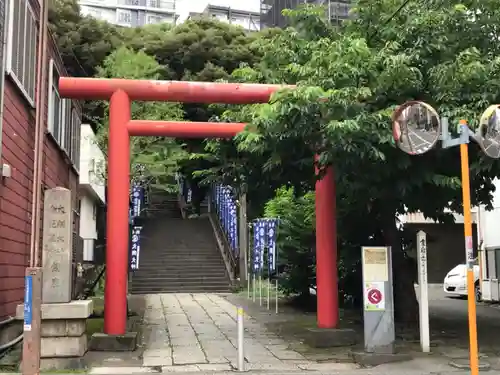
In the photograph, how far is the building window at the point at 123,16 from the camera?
68188mm

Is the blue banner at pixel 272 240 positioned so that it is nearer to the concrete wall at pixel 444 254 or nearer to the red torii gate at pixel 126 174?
the red torii gate at pixel 126 174

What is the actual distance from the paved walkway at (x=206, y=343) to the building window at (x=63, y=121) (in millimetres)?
5174

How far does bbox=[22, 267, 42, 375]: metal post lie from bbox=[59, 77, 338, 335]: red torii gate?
3.58 m

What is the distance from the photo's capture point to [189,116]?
31000mm

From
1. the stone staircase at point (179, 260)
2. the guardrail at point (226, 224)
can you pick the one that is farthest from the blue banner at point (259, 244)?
the stone staircase at point (179, 260)

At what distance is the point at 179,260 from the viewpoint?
2731 cm

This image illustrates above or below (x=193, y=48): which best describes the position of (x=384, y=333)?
below

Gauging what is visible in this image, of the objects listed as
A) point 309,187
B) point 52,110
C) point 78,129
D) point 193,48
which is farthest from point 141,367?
point 193,48

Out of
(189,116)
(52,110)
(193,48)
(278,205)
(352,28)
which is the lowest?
(278,205)

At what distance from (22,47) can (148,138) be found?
379 inches

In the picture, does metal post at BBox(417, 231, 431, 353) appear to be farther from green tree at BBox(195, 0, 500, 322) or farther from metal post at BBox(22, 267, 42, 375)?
metal post at BBox(22, 267, 42, 375)

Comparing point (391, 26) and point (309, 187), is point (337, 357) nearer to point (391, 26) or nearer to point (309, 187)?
point (309, 187)

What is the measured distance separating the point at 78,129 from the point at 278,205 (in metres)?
6.96

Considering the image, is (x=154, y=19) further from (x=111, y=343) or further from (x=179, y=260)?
(x=111, y=343)
